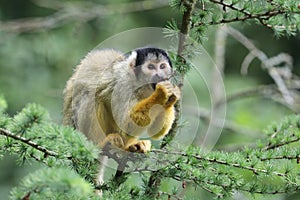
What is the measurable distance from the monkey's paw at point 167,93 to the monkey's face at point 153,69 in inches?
7.4

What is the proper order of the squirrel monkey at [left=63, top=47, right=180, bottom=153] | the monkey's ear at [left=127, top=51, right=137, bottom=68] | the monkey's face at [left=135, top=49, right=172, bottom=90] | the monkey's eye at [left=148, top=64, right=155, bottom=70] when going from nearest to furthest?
the squirrel monkey at [left=63, top=47, right=180, bottom=153] → the monkey's face at [left=135, top=49, right=172, bottom=90] → the monkey's eye at [left=148, top=64, right=155, bottom=70] → the monkey's ear at [left=127, top=51, right=137, bottom=68]

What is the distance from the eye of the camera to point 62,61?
7.98 m

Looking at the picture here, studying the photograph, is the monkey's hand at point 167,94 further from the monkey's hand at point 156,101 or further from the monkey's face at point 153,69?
the monkey's face at point 153,69

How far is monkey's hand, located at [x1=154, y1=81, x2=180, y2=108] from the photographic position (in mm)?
2963

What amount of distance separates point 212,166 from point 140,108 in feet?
3.14

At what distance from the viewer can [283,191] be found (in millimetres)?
2463

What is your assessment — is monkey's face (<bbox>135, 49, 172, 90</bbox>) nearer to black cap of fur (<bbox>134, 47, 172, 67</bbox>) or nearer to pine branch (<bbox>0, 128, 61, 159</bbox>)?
black cap of fur (<bbox>134, 47, 172, 67</bbox>)

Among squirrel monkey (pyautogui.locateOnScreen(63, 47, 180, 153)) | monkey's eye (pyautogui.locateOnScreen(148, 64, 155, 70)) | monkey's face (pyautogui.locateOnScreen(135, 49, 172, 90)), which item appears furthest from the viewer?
monkey's eye (pyautogui.locateOnScreen(148, 64, 155, 70))

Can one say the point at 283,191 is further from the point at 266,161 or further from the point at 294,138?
the point at 294,138

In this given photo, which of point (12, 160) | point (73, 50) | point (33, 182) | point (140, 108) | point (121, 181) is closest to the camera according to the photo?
point (33, 182)

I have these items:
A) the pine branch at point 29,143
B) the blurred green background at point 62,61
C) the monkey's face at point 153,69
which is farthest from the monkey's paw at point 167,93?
the blurred green background at point 62,61

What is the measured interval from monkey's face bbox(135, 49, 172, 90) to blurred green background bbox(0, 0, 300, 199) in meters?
2.42

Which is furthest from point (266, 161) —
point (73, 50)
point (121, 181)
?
point (73, 50)

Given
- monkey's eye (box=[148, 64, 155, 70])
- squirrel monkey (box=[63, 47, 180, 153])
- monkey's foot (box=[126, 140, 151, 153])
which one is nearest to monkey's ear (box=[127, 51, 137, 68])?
squirrel monkey (box=[63, 47, 180, 153])
